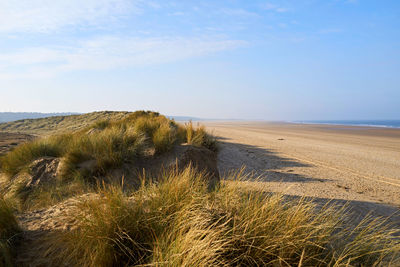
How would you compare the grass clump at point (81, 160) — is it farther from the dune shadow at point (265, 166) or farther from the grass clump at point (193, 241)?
the dune shadow at point (265, 166)

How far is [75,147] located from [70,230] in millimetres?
4371

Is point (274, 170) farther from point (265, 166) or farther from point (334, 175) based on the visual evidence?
point (334, 175)

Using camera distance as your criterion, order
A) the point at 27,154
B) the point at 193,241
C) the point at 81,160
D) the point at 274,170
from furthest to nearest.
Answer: the point at 274,170 < the point at 27,154 < the point at 81,160 < the point at 193,241

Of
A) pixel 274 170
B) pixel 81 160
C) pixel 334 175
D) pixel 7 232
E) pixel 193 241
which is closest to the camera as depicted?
pixel 193 241

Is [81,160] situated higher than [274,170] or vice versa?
[81,160]

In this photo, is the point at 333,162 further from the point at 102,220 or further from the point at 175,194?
the point at 102,220

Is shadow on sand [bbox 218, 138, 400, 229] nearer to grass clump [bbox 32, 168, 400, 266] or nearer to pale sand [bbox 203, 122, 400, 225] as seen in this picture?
pale sand [bbox 203, 122, 400, 225]

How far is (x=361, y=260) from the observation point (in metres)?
2.29

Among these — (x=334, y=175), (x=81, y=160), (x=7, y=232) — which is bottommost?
(x=334, y=175)

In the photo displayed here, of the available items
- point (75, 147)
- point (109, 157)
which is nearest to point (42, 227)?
point (109, 157)

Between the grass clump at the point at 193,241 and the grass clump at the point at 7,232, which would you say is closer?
the grass clump at the point at 193,241

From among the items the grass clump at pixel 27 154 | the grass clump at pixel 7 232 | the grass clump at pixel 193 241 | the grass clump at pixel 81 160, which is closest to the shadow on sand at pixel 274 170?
the grass clump at pixel 81 160

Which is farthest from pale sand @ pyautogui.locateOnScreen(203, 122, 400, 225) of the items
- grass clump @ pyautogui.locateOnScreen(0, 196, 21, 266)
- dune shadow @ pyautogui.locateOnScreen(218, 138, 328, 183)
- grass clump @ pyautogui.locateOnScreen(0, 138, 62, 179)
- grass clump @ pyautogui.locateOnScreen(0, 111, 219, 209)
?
grass clump @ pyautogui.locateOnScreen(0, 138, 62, 179)

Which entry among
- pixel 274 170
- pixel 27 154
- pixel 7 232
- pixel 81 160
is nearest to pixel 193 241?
pixel 7 232
